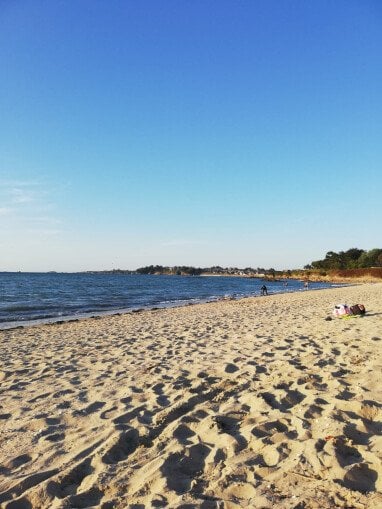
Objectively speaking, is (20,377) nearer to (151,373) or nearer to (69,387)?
(69,387)

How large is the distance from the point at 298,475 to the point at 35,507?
2.18m

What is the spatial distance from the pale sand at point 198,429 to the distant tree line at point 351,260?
300 feet

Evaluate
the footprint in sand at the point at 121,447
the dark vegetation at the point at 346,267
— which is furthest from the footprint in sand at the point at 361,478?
the dark vegetation at the point at 346,267

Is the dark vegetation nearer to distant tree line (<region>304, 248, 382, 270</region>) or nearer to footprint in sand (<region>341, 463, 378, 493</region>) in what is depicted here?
distant tree line (<region>304, 248, 382, 270</region>)

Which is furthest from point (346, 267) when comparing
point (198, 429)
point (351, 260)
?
point (198, 429)

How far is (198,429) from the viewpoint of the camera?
4.32 meters

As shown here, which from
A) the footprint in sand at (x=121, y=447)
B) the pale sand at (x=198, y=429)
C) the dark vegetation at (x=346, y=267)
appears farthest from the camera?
the dark vegetation at (x=346, y=267)

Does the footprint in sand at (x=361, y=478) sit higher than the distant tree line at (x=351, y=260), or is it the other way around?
the distant tree line at (x=351, y=260)

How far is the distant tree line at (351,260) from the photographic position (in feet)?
309

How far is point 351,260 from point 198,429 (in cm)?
11338

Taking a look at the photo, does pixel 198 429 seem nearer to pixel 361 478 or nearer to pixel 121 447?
pixel 121 447

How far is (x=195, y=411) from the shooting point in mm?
4844

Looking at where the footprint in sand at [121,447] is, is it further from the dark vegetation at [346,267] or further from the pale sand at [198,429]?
the dark vegetation at [346,267]

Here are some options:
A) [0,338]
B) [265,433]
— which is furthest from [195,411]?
[0,338]
